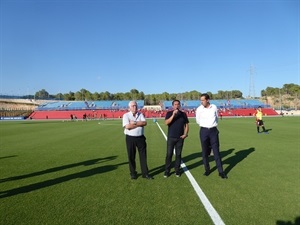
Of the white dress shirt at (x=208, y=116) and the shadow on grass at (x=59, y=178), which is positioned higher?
the white dress shirt at (x=208, y=116)

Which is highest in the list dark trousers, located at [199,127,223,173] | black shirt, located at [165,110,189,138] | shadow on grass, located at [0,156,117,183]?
black shirt, located at [165,110,189,138]

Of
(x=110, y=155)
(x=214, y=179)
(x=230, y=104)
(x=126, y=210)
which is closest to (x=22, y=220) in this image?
(x=126, y=210)

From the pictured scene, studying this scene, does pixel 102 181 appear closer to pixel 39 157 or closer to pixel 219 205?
pixel 219 205

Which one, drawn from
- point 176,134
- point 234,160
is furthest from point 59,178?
point 234,160

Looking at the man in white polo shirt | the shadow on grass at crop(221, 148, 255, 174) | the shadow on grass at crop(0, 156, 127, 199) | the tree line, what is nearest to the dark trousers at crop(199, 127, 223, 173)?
the shadow on grass at crop(221, 148, 255, 174)

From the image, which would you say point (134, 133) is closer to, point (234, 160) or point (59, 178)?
point (59, 178)

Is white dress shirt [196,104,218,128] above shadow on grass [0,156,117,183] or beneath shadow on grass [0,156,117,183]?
above

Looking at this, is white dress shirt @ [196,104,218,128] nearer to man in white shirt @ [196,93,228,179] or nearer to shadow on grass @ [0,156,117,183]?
man in white shirt @ [196,93,228,179]

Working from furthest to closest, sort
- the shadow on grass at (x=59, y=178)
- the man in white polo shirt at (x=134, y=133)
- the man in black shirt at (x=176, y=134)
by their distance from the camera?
the man in black shirt at (x=176, y=134)
the man in white polo shirt at (x=134, y=133)
the shadow on grass at (x=59, y=178)

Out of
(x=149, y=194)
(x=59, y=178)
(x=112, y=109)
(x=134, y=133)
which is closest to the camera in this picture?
(x=149, y=194)

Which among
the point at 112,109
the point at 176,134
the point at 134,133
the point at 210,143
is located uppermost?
the point at 134,133

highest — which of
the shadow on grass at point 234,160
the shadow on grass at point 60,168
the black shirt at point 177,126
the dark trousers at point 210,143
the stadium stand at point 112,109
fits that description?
the black shirt at point 177,126

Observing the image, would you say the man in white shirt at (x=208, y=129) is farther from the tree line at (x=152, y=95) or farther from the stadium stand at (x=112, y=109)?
the tree line at (x=152, y=95)

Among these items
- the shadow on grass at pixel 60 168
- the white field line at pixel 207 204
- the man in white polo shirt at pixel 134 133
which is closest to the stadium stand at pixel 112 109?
the shadow on grass at pixel 60 168
